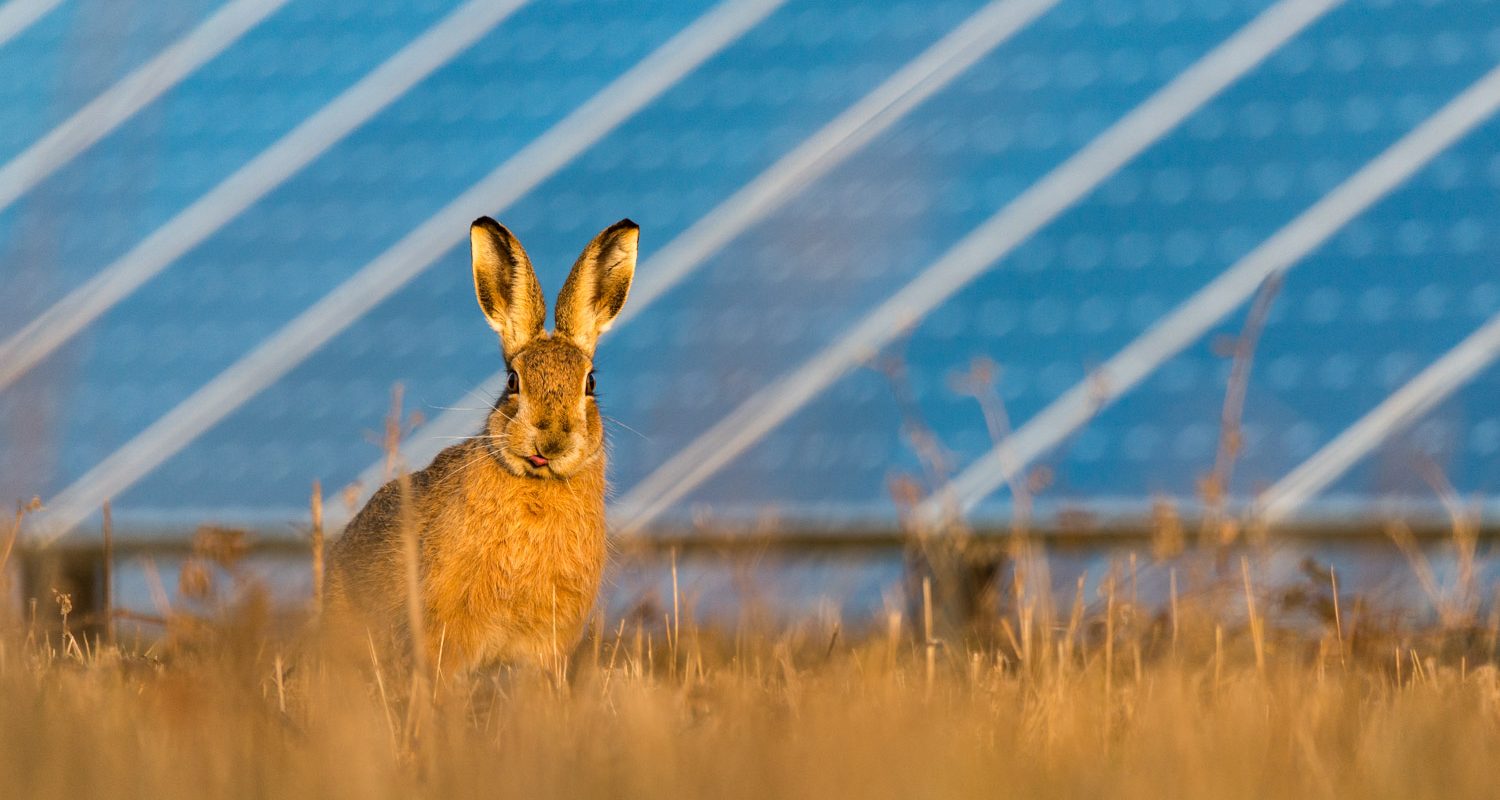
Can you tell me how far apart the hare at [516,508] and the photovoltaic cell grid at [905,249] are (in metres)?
1.47

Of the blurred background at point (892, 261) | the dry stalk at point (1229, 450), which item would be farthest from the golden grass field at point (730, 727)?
the blurred background at point (892, 261)

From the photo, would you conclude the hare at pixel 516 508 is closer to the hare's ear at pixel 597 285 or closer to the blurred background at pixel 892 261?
the hare's ear at pixel 597 285

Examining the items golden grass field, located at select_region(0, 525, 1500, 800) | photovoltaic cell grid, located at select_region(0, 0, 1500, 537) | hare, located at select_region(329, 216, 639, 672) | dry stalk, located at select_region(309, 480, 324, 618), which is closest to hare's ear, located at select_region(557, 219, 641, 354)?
hare, located at select_region(329, 216, 639, 672)

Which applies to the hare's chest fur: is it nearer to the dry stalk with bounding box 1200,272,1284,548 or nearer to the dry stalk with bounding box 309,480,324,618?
the dry stalk with bounding box 309,480,324,618

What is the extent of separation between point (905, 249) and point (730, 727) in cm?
371

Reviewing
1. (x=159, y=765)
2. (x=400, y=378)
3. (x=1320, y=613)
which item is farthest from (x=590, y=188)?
(x=159, y=765)

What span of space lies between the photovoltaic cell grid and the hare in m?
1.47

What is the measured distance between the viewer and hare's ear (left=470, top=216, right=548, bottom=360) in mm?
4223

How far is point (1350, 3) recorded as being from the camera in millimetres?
7523

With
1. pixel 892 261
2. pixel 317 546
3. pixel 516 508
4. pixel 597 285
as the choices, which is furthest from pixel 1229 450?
pixel 317 546

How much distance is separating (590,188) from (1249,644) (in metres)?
4.21

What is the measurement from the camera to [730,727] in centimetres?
240

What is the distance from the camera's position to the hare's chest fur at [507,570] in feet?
13.9

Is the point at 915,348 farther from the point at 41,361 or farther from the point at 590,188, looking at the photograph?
the point at 41,361
